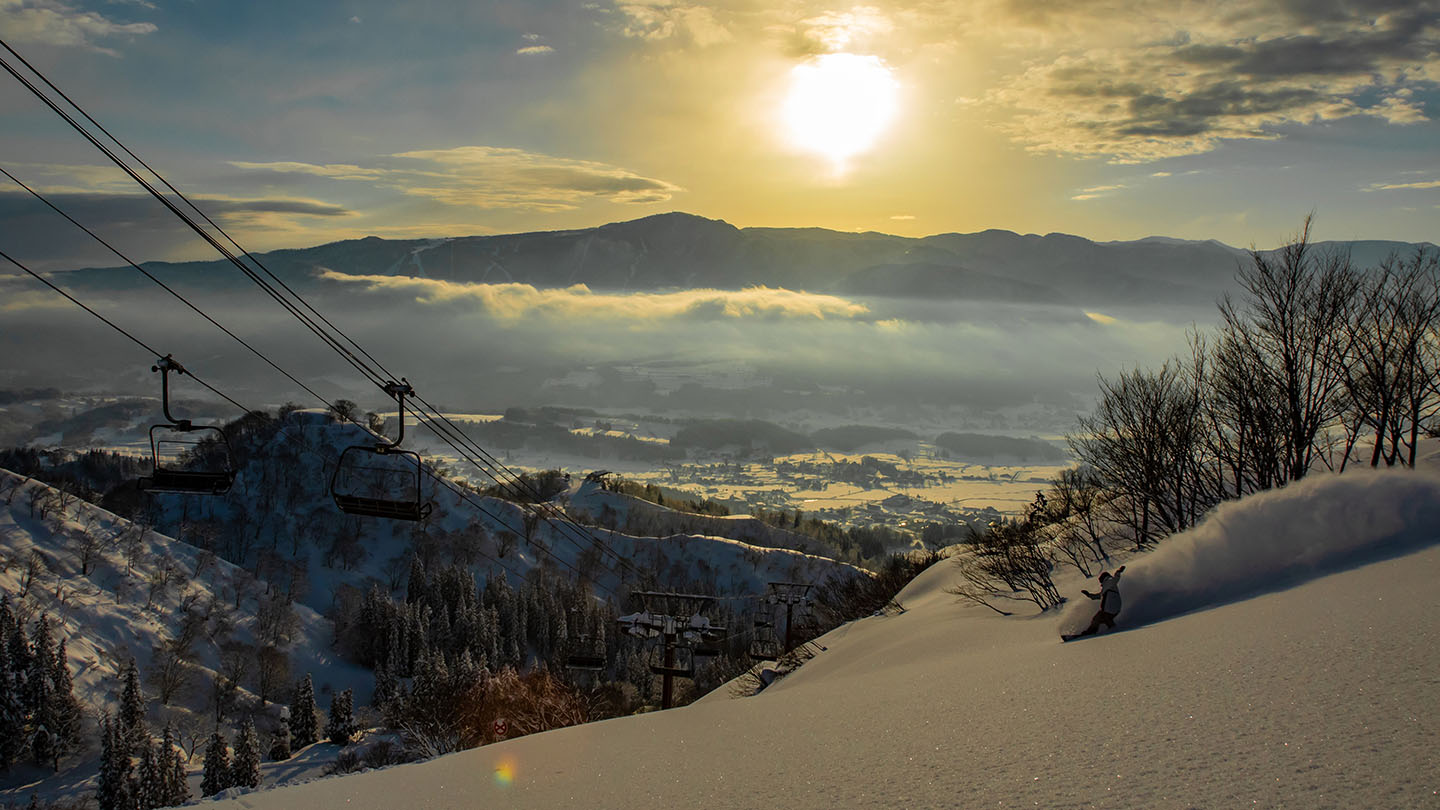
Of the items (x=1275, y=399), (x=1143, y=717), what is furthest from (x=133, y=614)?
(x=1143, y=717)

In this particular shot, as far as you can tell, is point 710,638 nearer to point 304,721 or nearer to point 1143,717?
point 1143,717

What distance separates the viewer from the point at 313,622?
3354 inches

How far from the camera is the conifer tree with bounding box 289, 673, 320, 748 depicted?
6125 cm

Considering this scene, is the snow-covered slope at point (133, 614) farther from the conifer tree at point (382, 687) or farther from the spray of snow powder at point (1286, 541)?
the spray of snow powder at point (1286, 541)

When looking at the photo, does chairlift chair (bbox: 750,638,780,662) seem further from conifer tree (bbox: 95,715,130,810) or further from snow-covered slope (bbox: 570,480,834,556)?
snow-covered slope (bbox: 570,480,834,556)

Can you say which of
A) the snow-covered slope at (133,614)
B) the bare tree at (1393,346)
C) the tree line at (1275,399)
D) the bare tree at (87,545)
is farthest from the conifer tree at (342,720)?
the bare tree at (1393,346)

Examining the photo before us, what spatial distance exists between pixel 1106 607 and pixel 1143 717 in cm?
552

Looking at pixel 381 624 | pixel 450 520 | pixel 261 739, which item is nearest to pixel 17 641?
pixel 261 739

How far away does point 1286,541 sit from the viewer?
11266 millimetres

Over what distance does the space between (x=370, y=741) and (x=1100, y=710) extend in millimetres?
57082

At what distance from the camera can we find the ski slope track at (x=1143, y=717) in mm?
4941

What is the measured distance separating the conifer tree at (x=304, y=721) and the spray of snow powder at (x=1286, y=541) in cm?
6556

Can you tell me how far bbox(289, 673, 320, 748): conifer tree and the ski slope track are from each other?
60850mm

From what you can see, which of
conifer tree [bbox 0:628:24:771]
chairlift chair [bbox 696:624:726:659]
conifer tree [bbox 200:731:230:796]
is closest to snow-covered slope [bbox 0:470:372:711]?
conifer tree [bbox 0:628:24:771]
